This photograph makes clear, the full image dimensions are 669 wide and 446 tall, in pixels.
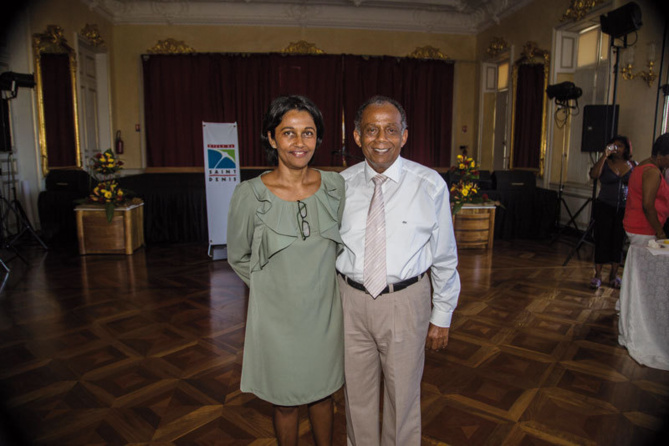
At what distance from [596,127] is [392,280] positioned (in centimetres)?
564

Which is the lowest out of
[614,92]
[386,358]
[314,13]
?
[386,358]

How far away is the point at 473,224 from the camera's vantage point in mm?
5938

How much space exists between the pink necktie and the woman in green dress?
0.11 metres

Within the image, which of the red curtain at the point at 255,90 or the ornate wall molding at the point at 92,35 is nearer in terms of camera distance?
the ornate wall molding at the point at 92,35

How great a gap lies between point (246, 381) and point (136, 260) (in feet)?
14.4

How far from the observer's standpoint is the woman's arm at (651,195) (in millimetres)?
3156

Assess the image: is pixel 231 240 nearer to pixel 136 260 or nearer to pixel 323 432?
pixel 323 432

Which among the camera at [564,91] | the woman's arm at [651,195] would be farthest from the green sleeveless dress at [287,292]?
the camera at [564,91]

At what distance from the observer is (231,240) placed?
1.53m

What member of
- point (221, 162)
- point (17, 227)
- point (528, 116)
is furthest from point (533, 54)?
point (17, 227)

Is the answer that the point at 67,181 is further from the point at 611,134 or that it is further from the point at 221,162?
the point at 611,134

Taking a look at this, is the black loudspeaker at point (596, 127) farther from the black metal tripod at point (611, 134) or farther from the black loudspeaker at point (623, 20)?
the black loudspeaker at point (623, 20)

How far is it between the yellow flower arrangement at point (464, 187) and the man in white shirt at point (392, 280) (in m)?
4.35

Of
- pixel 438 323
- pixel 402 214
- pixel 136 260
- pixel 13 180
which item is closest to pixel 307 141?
pixel 402 214
